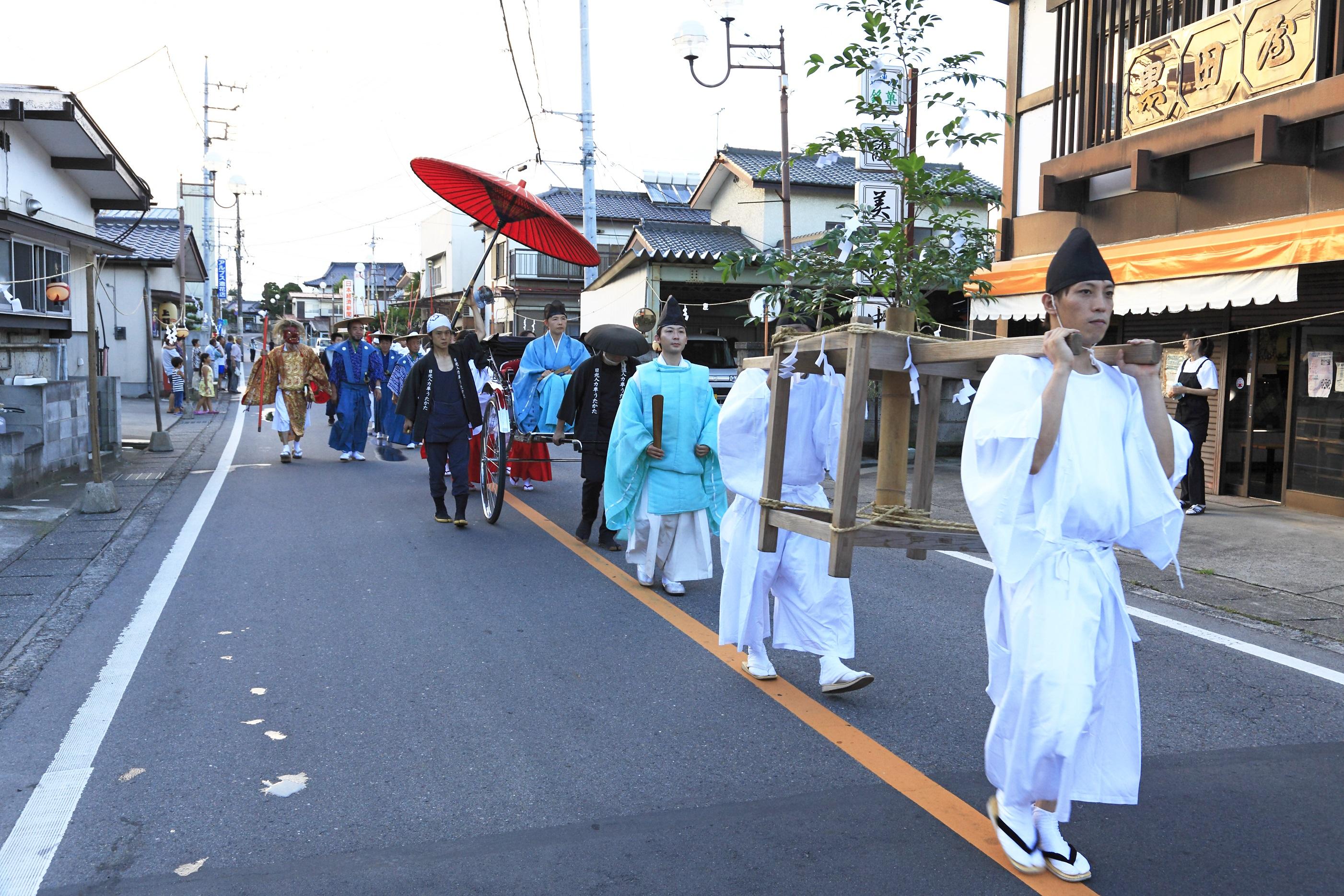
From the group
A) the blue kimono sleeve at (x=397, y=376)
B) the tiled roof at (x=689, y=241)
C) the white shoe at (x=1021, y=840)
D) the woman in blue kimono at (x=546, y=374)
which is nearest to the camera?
the white shoe at (x=1021, y=840)

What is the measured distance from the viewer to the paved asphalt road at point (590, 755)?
3.17 meters

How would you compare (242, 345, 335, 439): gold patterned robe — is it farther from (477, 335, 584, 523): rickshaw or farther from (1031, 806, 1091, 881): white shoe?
(1031, 806, 1091, 881): white shoe

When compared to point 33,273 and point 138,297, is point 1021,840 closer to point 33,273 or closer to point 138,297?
point 33,273

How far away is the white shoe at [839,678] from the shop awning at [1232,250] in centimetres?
618

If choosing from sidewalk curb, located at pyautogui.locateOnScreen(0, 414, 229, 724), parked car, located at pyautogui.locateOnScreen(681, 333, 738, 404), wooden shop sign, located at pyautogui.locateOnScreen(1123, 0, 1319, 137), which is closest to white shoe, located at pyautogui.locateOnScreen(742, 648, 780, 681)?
sidewalk curb, located at pyautogui.locateOnScreen(0, 414, 229, 724)

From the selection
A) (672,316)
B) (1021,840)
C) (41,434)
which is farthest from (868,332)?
(41,434)

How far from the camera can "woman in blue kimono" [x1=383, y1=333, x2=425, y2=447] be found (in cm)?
1470

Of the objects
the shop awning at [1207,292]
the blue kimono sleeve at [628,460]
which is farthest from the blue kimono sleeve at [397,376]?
the blue kimono sleeve at [628,460]

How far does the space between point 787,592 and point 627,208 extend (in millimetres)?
33190

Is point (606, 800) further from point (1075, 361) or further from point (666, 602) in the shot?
point (666, 602)

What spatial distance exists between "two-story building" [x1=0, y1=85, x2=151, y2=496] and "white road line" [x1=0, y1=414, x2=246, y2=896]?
15.9 ft

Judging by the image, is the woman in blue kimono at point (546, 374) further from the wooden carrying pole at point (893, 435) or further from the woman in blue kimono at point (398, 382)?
the wooden carrying pole at point (893, 435)

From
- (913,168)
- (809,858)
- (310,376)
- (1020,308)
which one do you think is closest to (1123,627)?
(809,858)

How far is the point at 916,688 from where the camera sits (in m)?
4.87
